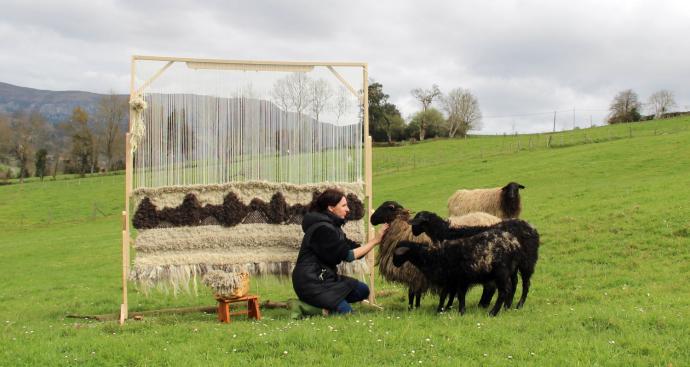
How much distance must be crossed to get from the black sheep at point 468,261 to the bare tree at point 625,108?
79.9m

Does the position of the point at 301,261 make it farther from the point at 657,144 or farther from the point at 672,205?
the point at 657,144

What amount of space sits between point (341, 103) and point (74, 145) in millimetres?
72059

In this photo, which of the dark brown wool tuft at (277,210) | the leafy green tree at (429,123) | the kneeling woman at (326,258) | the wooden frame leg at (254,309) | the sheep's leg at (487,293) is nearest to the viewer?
the kneeling woman at (326,258)

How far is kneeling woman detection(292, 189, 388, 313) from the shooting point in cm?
867

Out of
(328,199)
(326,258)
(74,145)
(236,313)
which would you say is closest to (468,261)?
(326,258)

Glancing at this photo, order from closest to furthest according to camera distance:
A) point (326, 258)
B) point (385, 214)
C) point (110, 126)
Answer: point (326, 258) → point (385, 214) → point (110, 126)

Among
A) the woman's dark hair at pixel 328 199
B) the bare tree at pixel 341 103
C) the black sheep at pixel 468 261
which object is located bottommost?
the black sheep at pixel 468 261

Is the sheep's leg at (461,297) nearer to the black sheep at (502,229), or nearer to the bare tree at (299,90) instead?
the black sheep at (502,229)

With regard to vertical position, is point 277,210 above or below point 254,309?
above

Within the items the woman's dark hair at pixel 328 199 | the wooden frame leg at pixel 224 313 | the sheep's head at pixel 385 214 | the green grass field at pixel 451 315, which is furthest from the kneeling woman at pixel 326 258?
the wooden frame leg at pixel 224 313

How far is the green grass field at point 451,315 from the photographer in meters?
6.27

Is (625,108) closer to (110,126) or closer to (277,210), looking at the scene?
(110,126)

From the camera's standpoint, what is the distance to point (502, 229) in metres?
8.94

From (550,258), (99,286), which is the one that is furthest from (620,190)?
(99,286)
